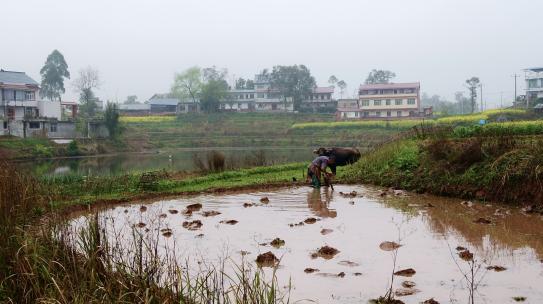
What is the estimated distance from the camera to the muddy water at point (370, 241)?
5.88 meters

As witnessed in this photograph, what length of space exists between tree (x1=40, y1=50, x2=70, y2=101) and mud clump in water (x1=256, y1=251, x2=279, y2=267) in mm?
72809

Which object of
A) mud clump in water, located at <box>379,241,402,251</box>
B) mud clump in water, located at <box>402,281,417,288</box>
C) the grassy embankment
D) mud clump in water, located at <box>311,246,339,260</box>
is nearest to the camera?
mud clump in water, located at <box>402,281,417,288</box>

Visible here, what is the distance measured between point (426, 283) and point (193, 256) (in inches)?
124

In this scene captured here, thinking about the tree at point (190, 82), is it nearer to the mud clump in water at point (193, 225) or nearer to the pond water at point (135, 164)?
the pond water at point (135, 164)

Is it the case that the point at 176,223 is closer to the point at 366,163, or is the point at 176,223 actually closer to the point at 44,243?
the point at 44,243

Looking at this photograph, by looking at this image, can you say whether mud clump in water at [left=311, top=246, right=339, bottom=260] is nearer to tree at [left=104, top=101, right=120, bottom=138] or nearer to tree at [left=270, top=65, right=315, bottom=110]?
tree at [left=104, top=101, right=120, bottom=138]

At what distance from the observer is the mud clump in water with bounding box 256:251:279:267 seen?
22.6ft

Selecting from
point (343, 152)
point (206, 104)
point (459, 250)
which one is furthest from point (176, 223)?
point (206, 104)

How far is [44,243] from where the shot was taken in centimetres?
570

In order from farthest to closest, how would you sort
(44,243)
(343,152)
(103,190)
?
(343,152) < (103,190) < (44,243)

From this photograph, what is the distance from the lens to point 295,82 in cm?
7288

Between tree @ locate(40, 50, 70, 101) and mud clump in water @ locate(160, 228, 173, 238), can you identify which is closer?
mud clump in water @ locate(160, 228, 173, 238)

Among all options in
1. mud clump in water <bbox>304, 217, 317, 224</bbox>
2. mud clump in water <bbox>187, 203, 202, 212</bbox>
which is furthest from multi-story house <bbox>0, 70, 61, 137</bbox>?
mud clump in water <bbox>304, 217, 317, 224</bbox>

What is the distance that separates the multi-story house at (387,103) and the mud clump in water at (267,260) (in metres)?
63.4
